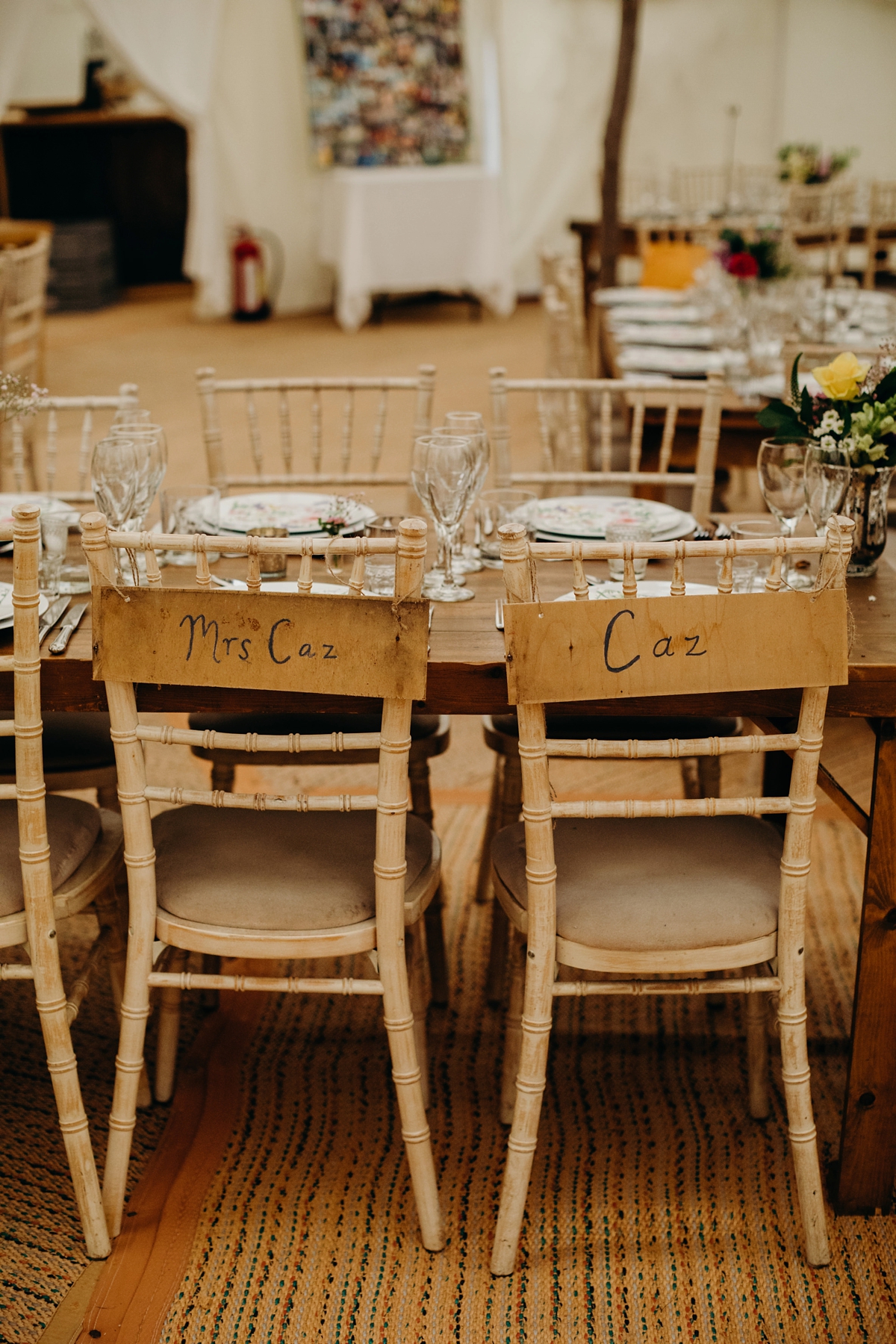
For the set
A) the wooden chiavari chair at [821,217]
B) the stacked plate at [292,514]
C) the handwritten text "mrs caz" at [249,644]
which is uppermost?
the wooden chiavari chair at [821,217]

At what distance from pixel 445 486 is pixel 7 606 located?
→ 572mm

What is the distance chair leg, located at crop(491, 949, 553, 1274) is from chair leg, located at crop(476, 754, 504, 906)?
628 mm

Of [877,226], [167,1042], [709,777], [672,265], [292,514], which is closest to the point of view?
[167,1042]

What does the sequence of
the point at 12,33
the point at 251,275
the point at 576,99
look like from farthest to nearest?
1. the point at 576,99
2. the point at 251,275
3. the point at 12,33

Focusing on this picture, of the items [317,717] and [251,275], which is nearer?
[317,717]

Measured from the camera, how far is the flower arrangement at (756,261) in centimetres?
342

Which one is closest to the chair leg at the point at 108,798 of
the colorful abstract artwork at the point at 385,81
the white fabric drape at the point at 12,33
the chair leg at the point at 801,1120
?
the chair leg at the point at 801,1120

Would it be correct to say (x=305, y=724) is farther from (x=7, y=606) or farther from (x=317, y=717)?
(x=7, y=606)

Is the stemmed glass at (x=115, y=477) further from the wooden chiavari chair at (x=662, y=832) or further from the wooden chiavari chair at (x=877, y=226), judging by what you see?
the wooden chiavari chair at (x=877, y=226)

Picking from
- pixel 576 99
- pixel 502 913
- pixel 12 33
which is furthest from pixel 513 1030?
pixel 576 99

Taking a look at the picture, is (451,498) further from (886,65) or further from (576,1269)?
(886,65)

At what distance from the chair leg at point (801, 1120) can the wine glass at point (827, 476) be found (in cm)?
61

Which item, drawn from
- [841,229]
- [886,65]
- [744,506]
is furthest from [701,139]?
[744,506]

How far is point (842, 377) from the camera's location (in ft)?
5.32
